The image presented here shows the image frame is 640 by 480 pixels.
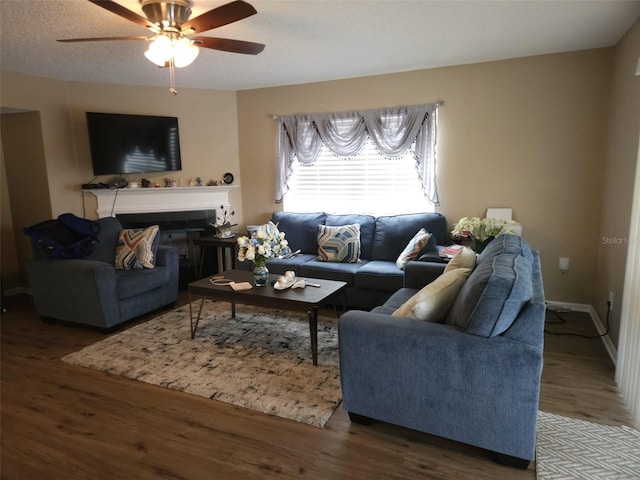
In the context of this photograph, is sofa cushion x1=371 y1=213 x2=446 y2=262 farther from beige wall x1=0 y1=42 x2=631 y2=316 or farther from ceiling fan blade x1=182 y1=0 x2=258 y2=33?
ceiling fan blade x1=182 y1=0 x2=258 y2=33

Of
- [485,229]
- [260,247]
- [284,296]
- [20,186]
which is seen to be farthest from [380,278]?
[20,186]

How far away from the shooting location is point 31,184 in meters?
4.77

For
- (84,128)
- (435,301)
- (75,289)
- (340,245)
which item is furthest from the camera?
(84,128)

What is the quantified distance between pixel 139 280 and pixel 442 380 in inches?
118

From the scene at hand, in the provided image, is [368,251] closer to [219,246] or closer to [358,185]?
[358,185]

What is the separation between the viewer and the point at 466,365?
6.40ft

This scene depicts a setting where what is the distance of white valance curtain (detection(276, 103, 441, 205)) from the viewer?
14.7 feet

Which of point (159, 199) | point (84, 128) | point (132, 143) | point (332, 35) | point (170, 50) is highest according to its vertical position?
point (332, 35)

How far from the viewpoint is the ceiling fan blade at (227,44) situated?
279cm

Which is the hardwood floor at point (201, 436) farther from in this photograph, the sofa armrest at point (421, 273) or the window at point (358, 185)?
the window at point (358, 185)

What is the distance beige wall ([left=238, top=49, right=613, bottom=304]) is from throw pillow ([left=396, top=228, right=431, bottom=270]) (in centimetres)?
71

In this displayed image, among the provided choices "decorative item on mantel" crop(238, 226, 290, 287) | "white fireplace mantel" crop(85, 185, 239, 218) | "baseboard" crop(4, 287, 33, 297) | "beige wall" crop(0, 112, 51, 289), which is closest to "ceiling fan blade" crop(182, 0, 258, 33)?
"decorative item on mantel" crop(238, 226, 290, 287)

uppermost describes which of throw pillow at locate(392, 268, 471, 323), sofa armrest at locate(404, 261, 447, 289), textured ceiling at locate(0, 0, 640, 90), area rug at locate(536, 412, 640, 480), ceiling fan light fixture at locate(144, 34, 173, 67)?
textured ceiling at locate(0, 0, 640, 90)

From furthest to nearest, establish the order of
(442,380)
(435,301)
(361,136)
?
1. (361,136)
2. (435,301)
3. (442,380)
